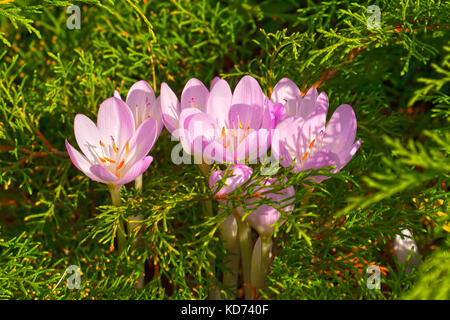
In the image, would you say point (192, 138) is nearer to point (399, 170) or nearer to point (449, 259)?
point (399, 170)

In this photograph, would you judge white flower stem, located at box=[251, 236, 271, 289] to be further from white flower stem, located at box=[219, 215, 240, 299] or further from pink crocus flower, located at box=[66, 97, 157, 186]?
pink crocus flower, located at box=[66, 97, 157, 186]

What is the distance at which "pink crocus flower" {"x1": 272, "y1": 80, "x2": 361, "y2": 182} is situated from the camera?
0.84 meters

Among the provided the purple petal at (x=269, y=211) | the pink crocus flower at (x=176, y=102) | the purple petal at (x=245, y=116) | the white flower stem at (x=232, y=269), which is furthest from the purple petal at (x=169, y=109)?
the white flower stem at (x=232, y=269)

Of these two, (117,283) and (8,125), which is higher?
(8,125)

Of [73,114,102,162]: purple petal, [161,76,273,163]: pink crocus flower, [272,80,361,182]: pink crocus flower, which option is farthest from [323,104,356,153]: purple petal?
[73,114,102,162]: purple petal

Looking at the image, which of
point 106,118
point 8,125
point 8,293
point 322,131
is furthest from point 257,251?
point 8,125

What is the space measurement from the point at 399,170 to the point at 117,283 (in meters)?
0.57

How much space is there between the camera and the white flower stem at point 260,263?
37.2 inches

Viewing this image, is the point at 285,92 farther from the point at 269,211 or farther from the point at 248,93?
the point at 269,211

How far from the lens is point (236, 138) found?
88cm

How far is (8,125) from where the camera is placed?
47.1 inches

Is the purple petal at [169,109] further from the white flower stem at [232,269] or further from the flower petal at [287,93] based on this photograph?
the white flower stem at [232,269]

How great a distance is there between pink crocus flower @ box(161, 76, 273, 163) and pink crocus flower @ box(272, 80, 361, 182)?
3 centimetres

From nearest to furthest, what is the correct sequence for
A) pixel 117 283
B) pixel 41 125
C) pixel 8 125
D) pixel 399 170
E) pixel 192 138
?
pixel 399 170 < pixel 192 138 < pixel 117 283 < pixel 8 125 < pixel 41 125
